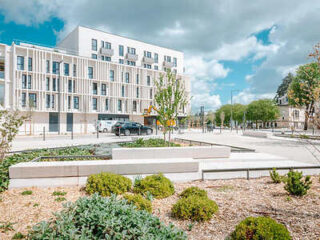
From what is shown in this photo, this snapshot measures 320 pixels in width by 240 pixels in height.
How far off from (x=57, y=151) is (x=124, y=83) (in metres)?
34.3

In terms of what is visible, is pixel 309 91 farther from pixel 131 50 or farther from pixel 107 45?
pixel 131 50

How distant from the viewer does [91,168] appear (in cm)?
571

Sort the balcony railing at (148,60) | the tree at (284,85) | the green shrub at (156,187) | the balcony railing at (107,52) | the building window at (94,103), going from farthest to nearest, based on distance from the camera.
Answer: the tree at (284,85) < the balcony railing at (148,60) < the balcony railing at (107,52) < the building window at (94,103) < the green shrub at (156,187)

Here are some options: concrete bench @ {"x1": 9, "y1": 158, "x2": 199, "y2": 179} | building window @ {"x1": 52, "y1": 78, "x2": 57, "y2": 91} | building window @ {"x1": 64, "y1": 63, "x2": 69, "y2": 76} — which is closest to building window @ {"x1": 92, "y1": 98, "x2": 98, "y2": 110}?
building window @ {"x1": 64, "y1": 63, "x2": 69, "y2": 76}

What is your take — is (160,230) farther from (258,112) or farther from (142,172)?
(258,112)

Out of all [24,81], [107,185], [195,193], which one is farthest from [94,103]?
[195,193]

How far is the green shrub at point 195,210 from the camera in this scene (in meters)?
3.64

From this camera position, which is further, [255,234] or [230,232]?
[230,232]

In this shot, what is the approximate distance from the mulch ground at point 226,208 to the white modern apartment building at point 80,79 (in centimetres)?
2802

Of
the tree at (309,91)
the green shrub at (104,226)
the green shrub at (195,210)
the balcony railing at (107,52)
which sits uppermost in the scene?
the balcony railing at (107,52)

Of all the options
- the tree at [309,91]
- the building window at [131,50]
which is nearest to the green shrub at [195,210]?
the tree at [309,91]

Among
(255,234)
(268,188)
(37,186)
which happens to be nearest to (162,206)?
(255,234)

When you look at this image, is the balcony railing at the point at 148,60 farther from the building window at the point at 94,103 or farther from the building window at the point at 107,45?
the building window at the point at 94,103

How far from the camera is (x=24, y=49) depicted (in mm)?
32125
